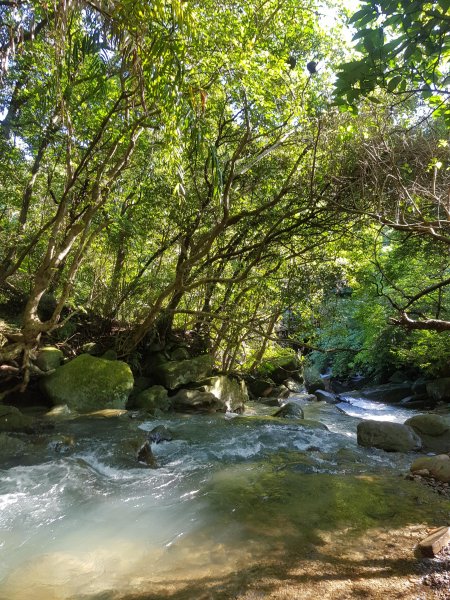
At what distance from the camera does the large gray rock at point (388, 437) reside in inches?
248

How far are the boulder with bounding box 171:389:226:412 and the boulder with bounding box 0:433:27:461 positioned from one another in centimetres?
386

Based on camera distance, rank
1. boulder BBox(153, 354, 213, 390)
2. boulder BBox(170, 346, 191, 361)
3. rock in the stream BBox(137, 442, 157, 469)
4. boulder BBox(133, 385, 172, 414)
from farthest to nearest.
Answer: boulder BBox(170, 346, 191, 361) → boulder BBox(153, 354, 213, 390) → boulder BBox(133, 385, 172, 414) → rock in the stream BBox(137, 442, 157, 469)

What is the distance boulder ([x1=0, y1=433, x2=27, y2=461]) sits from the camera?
16.8 feet

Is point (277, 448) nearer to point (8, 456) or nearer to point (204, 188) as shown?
point (8, 456)

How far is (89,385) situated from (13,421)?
6.42ft

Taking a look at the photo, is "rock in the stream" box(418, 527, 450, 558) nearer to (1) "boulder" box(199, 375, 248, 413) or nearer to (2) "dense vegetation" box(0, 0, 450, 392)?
(2) "dense vegetation" box(0, 0, 450, 392)

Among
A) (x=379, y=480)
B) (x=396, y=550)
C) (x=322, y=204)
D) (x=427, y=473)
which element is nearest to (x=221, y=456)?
(x=379, y=480)

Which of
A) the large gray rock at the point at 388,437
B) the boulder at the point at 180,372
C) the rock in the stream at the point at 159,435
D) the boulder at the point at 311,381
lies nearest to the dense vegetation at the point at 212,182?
the boulder at the point at 180,372

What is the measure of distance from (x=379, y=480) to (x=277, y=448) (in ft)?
5.91

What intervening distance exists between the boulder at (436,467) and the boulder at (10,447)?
494 centimetres

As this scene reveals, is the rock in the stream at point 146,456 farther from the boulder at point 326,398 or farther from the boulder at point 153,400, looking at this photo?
the boulder at point 326,398

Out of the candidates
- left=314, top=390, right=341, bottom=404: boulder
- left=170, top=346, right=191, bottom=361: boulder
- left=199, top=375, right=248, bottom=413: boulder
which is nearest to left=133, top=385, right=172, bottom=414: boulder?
left=199, top=375, right=248, bottom=413: boulder

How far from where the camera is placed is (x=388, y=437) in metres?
6.43

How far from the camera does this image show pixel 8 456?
201 inches
